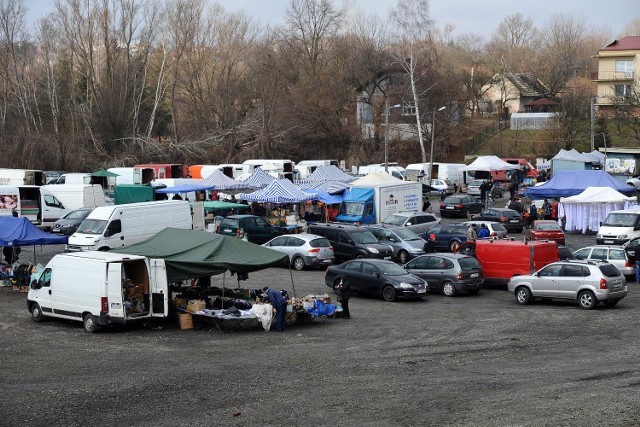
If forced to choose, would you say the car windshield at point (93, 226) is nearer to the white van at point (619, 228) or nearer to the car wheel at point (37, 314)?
the car wheel at point (37, 314)

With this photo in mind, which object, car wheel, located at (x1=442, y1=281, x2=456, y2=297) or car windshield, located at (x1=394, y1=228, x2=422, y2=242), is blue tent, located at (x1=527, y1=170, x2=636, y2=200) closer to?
car windshield, located at (x1=394, y1=228, x2=422, y2=242)

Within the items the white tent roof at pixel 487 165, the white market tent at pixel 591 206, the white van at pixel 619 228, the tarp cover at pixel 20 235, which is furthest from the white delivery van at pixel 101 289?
the white tent roof at pixel 487 165

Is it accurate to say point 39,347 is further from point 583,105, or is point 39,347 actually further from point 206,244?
point 583,105

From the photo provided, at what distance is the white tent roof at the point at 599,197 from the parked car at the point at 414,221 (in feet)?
26.6

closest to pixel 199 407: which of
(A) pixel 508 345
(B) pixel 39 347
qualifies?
(B) pixel 39 347

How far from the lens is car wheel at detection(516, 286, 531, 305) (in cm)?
2411

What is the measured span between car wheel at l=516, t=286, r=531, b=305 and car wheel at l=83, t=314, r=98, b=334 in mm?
12015

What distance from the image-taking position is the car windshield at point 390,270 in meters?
24.6

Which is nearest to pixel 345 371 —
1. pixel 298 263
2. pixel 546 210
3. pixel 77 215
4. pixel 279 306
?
pixel 279 306

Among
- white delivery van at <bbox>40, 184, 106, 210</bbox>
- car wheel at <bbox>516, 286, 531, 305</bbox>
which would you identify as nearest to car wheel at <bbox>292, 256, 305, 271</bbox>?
car wheel at <bbox>516, 286, 531, 305</bbox>

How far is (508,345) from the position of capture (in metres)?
18.0

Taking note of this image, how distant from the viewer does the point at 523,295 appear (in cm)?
2420

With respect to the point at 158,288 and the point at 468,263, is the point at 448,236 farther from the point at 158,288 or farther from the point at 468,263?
the point at 158,288

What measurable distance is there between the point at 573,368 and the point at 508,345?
2554 millimetres
